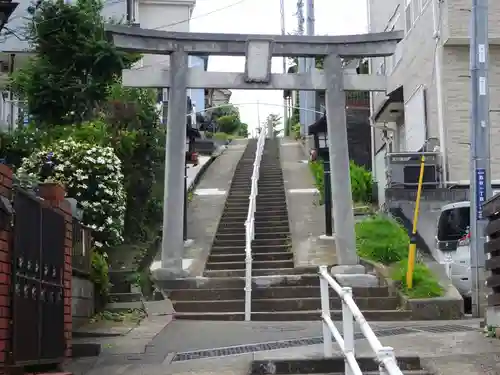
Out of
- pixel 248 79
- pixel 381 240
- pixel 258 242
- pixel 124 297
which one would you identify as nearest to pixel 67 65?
pixel 248 79

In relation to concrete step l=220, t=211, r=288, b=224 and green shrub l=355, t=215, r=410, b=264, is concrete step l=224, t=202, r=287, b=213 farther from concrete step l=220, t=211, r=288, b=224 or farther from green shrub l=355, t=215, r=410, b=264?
green shrub l=355, t=215, r=410, b=264

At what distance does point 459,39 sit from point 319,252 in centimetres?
592

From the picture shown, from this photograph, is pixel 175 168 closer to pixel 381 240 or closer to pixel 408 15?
pixel 381 240

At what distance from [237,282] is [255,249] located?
228 cm

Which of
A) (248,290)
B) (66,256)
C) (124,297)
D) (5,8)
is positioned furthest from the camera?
(248,290)

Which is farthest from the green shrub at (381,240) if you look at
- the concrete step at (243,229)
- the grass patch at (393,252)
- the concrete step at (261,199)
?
the concrete step at (261,199)

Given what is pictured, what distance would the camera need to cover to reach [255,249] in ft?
51.4

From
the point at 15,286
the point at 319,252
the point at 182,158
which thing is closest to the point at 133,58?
the point at 182,158

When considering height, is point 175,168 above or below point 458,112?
below

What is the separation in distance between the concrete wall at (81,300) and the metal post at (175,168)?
10.1 feet

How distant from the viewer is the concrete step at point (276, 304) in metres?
12.4

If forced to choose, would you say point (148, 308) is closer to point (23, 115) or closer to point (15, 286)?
point (15, 286)

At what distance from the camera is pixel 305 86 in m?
14.3

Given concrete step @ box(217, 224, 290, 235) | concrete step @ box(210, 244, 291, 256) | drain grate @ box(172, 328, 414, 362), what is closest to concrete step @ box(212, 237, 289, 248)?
concrete step @ box(210, 244, 291, 256)
